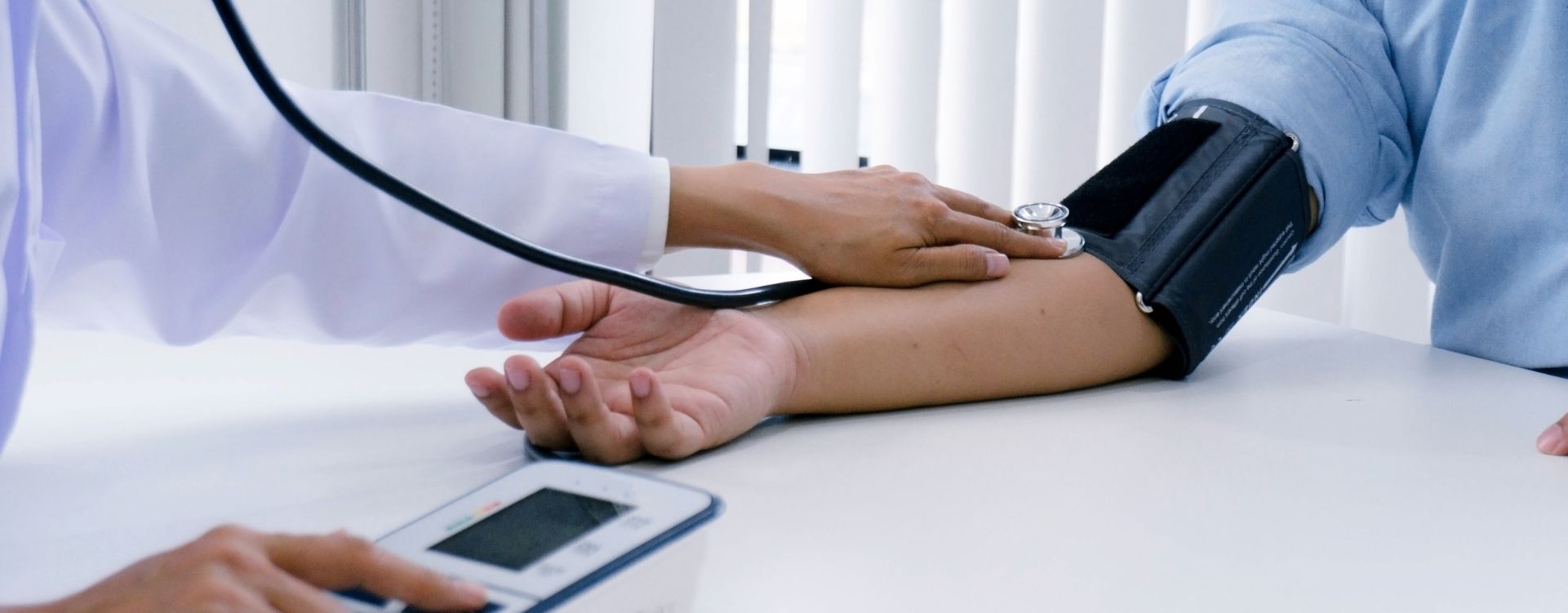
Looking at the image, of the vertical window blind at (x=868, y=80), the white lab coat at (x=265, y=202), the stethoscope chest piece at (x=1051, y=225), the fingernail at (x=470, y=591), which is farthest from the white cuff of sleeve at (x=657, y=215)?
the vertical window blind at (x=868, y=80)

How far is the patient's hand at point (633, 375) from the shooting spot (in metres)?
0.59

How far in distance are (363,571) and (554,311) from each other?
0.34m

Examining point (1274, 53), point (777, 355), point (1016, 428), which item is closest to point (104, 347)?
point (777, 355)

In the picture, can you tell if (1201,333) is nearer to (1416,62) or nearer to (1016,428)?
(1016,428)

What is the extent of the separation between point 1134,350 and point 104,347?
681 millimetres

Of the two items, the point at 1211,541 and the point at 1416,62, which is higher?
the point at 1416,62

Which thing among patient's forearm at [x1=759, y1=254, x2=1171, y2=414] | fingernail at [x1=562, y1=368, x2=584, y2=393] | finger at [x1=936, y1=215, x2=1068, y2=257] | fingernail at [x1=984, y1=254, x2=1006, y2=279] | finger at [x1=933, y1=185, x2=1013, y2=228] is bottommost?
patient's forearm at [x1=759, y1=254, x2=1171, y2=414]

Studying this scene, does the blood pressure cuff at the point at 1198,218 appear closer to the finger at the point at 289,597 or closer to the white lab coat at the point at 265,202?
the white lab coat at the point at 265,202

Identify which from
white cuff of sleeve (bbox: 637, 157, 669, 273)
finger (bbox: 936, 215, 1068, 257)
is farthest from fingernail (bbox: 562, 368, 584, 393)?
finger (bbox: 936, 215, 1068, 257)

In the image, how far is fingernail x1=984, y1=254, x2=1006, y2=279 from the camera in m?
0.82

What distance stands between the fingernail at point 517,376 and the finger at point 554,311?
10cm

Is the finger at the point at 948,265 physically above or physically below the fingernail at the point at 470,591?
above

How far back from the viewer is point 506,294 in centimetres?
79

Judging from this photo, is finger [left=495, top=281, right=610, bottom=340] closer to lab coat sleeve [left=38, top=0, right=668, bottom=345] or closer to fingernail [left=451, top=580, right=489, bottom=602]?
lab coat sleeve [left=38, top=0, right=668, bottom=345]
